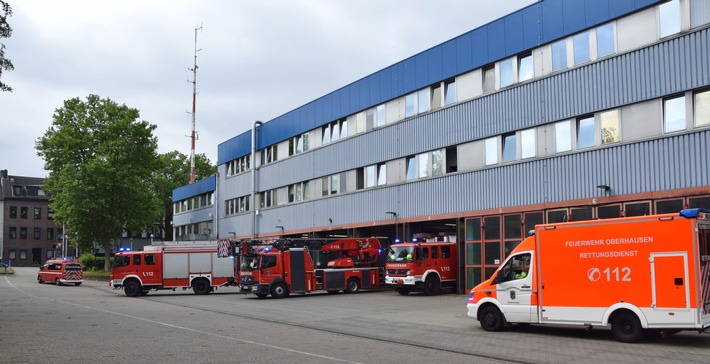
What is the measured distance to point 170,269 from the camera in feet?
113

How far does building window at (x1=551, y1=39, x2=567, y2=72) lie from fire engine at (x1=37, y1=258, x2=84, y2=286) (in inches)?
1481

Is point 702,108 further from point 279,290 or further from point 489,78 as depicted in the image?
point 279,290

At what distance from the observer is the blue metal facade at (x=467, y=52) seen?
78.5ft

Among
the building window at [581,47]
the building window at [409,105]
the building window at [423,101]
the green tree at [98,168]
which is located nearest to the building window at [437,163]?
the building window at [423,101]

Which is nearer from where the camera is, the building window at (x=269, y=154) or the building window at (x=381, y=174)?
the building window at (x=381, y=174)

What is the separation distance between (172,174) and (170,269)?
64888mm

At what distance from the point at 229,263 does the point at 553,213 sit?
17981 millimetres

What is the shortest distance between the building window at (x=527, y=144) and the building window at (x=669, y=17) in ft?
20.2

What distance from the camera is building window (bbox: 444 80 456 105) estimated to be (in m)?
30.1

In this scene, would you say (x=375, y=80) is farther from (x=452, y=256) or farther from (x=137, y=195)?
(x=137, y=195)

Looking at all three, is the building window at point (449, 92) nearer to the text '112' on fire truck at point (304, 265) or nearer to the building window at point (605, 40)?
the building window at point (605, 40)

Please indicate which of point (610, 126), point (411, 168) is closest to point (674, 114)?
point (610, 126)

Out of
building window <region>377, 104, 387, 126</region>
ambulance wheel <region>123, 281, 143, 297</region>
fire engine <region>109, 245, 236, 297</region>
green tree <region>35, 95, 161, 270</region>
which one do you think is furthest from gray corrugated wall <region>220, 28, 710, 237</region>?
green tree <region>35, 95, 161, 270</region>

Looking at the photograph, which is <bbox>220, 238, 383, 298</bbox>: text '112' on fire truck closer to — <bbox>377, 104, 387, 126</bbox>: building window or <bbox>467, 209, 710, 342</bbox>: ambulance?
<bbox>377, 104, 387, 126</bbox>: building window
